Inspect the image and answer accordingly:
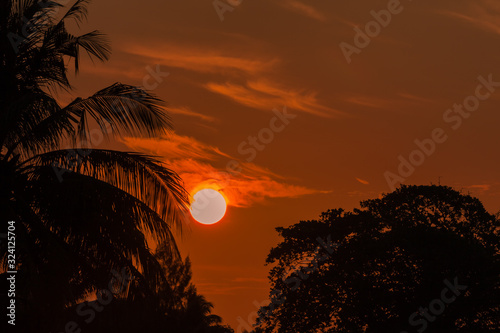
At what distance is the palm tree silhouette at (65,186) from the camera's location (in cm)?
1233

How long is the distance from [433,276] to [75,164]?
24549 millimetres

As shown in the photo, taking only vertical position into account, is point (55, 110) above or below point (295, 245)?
below

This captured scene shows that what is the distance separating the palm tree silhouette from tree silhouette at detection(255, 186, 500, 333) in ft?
70.1

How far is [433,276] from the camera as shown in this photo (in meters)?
33.4

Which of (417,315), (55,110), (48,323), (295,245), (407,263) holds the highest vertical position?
(295,245)

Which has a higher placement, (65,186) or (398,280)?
(398,280)

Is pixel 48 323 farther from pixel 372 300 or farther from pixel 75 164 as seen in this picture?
pixel 372 300

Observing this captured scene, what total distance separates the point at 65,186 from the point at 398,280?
2472 cm

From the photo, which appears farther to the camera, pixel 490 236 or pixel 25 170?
pixel 490 236

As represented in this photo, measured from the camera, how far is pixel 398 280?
34094mm

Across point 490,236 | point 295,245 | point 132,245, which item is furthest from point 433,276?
point 132,245

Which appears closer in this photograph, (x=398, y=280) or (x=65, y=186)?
(x=65, y=186)

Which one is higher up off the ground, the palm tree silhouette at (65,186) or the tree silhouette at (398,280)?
the tree silhouette at (398,280)

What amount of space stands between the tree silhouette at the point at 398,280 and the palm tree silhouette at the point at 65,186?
2136cm
